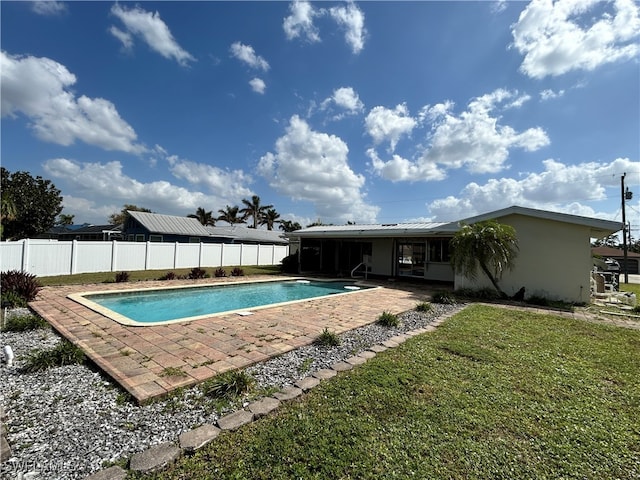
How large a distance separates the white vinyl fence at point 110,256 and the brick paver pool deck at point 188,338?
6078 millimetres

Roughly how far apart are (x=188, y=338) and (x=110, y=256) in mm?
14168

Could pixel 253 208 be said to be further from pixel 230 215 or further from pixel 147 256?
pixel 147 256

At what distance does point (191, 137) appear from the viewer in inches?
691

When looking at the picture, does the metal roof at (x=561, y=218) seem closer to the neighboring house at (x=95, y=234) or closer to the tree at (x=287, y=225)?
the neighboring house at (x=95, y=234)

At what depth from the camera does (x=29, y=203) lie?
29.7m

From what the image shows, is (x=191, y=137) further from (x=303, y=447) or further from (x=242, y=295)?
(x=303, y=447)

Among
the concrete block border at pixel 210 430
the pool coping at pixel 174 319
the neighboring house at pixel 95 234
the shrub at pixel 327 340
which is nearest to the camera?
the concrete block border at pixel 210 430

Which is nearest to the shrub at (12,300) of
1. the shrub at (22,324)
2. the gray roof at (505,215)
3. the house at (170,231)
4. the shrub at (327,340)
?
the shrub at (22,324)

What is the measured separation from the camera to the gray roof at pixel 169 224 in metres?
29.1

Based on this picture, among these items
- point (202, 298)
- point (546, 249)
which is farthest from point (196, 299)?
point (546, 249)

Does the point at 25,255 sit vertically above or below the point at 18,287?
above

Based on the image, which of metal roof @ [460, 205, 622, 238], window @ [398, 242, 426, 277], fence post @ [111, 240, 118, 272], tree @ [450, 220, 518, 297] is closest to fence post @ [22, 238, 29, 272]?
fence post @ [111, 240, 118, 272]

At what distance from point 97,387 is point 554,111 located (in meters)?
17.3

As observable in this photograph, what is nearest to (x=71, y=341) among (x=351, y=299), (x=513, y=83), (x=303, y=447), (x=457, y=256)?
(x=303, y=447)
